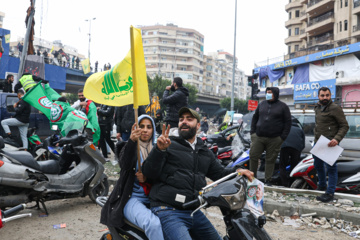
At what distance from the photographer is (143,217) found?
2.32m

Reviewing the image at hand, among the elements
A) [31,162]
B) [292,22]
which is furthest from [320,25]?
[31,162]

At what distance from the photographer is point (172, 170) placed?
8.16 ft

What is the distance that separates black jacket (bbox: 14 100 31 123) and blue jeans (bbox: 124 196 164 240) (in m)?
6.37

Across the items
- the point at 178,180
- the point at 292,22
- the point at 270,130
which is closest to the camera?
the point at 178,180

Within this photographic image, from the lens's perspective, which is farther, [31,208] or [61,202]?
[61,202]

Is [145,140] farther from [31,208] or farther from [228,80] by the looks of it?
[228,80]

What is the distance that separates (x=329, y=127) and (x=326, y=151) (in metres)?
0.41

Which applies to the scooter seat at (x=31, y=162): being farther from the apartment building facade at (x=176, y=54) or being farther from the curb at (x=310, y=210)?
the apartment building facade at (x=176, y=54)

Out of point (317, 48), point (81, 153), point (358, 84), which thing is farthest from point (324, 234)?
point (317, 48)

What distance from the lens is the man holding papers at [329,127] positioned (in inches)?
200

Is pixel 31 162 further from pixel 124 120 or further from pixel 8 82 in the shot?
pixel 8 82

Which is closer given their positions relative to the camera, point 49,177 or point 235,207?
point 235,207

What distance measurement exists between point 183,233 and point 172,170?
1.55 feet

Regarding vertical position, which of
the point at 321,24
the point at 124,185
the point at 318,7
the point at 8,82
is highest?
the point at 318,7
